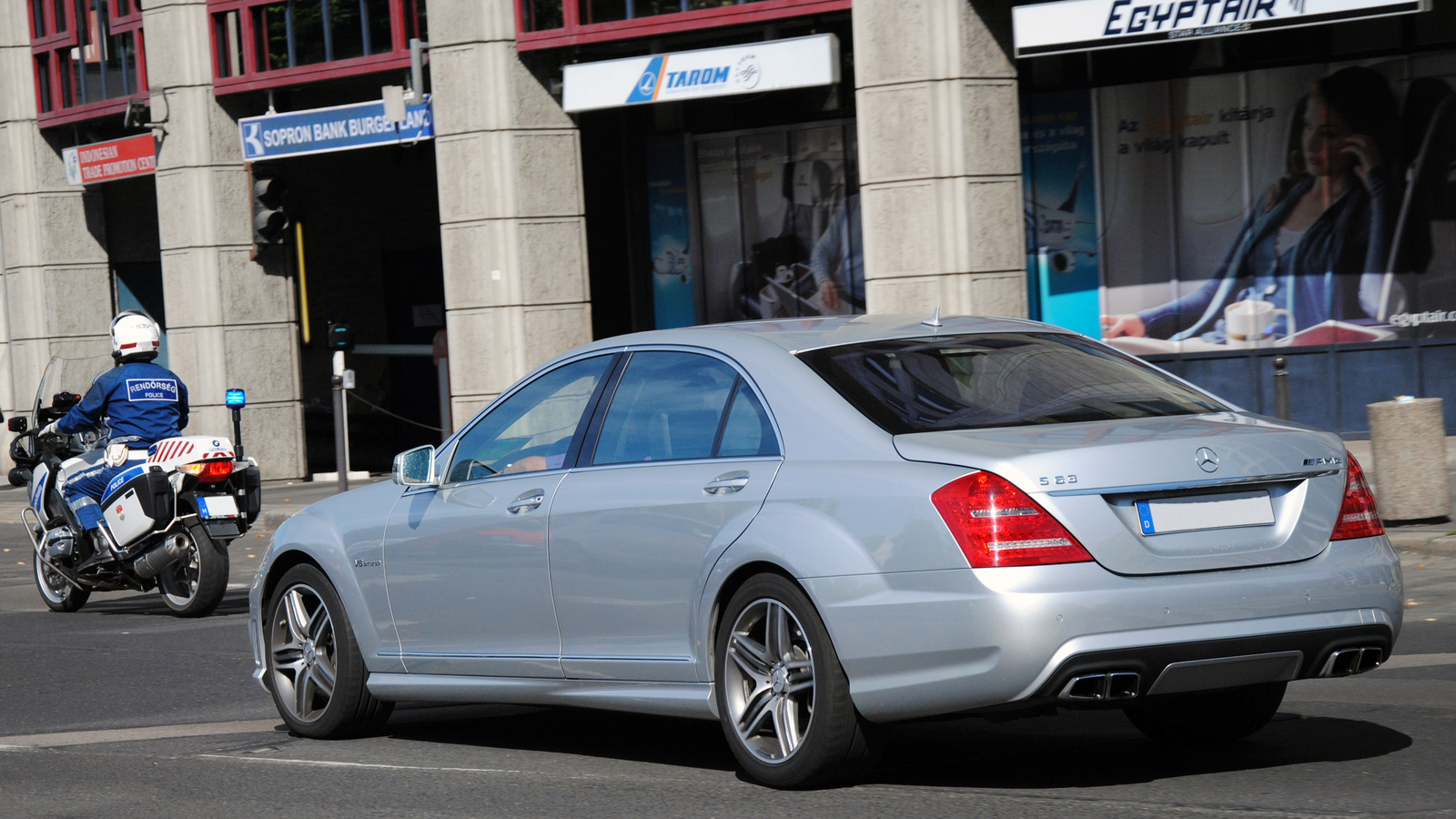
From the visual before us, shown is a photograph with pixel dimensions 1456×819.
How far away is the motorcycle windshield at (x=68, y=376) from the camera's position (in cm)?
1360

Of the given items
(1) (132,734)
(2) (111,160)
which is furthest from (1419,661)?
(2) (111,160)

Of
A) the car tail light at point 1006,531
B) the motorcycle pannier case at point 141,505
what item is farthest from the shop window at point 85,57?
the car tail light at point 1006,531

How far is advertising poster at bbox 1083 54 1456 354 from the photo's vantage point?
721 inches

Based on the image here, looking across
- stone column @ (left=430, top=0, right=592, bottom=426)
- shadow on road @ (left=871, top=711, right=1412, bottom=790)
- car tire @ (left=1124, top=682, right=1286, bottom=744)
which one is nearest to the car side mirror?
shadow on road @ (left=871, top=711, right=1412, bottom=790)

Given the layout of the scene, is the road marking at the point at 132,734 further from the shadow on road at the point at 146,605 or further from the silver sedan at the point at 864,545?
the shadow on road at the point at 146,605

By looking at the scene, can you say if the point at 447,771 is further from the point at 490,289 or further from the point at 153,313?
the point at 153,313

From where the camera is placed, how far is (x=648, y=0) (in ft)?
65.7

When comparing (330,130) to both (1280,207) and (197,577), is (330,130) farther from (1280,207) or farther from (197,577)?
(197,577)

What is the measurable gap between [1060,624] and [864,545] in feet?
1.99

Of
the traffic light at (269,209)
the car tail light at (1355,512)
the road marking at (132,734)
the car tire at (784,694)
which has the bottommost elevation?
the road marking at (132,734)

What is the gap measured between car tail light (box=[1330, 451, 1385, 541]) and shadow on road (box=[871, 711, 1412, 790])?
0.81 m

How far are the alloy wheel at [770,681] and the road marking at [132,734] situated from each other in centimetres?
270

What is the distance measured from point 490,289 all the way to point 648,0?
3.50 metres

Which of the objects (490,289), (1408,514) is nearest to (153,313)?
(490,289)
